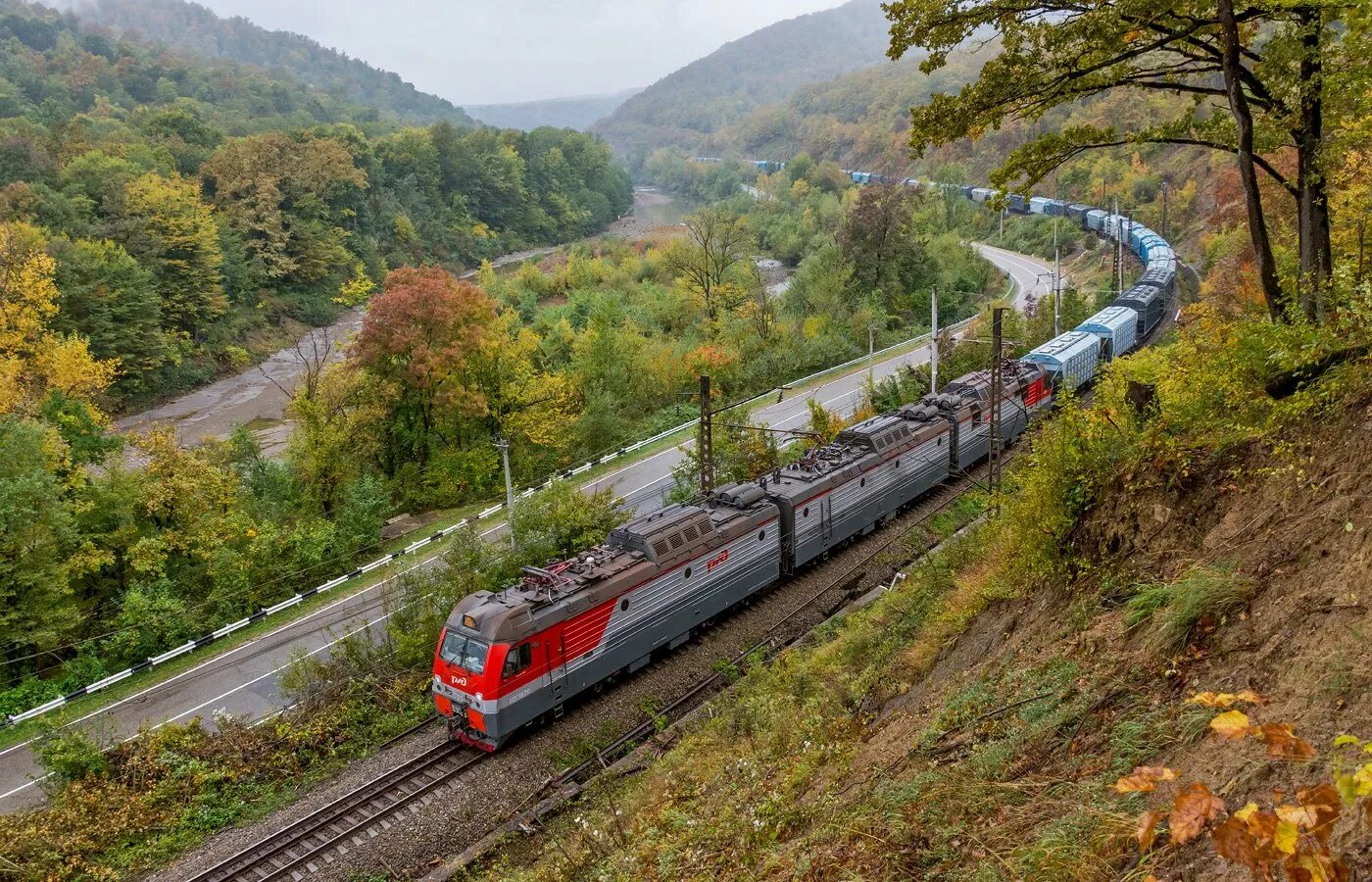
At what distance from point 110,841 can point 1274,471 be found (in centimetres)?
1970

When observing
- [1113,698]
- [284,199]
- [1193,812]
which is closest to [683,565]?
[1113,698]

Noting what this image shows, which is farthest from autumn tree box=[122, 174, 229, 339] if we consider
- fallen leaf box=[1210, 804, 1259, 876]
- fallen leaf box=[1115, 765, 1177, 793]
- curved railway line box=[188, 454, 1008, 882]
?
fallen leaf box=[1210, 804, 1259, 876]

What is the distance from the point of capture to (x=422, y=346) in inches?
1315

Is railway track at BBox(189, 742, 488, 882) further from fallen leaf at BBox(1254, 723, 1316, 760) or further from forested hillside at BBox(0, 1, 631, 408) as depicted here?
forested hillside at BBox(0, 1, 631, 408)

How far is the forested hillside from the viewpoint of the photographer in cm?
5350

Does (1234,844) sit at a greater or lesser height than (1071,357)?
greater

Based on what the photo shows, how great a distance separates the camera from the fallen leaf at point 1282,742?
3.53 m

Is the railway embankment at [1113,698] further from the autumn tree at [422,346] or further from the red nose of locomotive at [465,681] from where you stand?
the autumn tree at [422,346]

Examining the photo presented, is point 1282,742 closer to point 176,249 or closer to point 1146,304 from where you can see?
point 1146,304

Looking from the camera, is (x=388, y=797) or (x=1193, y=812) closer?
(x=1193, y=812)

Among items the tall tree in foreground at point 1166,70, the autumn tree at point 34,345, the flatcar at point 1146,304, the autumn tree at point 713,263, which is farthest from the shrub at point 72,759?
the autumn tree at point 713,263

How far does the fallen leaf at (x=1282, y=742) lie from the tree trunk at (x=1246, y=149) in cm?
879

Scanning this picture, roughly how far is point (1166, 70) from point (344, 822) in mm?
17904

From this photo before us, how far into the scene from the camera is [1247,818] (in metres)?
3.44
